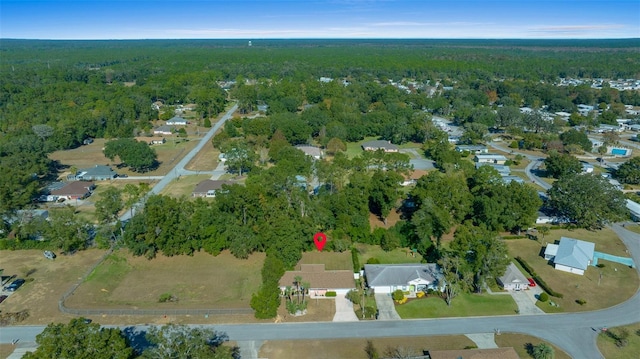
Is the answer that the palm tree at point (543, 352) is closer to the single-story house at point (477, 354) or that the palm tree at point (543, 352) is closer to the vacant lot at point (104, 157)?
the single-story house at point (477, 354)

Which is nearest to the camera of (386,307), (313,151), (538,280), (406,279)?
(386,307)

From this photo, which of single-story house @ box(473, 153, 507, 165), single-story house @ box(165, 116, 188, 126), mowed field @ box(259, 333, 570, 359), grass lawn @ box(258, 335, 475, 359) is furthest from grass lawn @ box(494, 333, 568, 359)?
single-story house @ box(165, 116, 188, 126)

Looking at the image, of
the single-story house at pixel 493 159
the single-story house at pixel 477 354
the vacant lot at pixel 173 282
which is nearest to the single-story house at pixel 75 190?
the vacant lot at pixel 173 282

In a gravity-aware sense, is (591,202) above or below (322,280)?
above

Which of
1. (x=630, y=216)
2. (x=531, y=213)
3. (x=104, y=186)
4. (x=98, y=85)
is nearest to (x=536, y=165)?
(x=630, y=216)

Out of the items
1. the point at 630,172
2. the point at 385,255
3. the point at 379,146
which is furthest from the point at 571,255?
the point at 379,146

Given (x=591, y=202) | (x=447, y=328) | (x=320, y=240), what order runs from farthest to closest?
(x=591, y=202), (x=320, y=240), (x=447, y=328)

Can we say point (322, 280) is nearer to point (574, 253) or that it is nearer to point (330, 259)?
point (330, 259)
